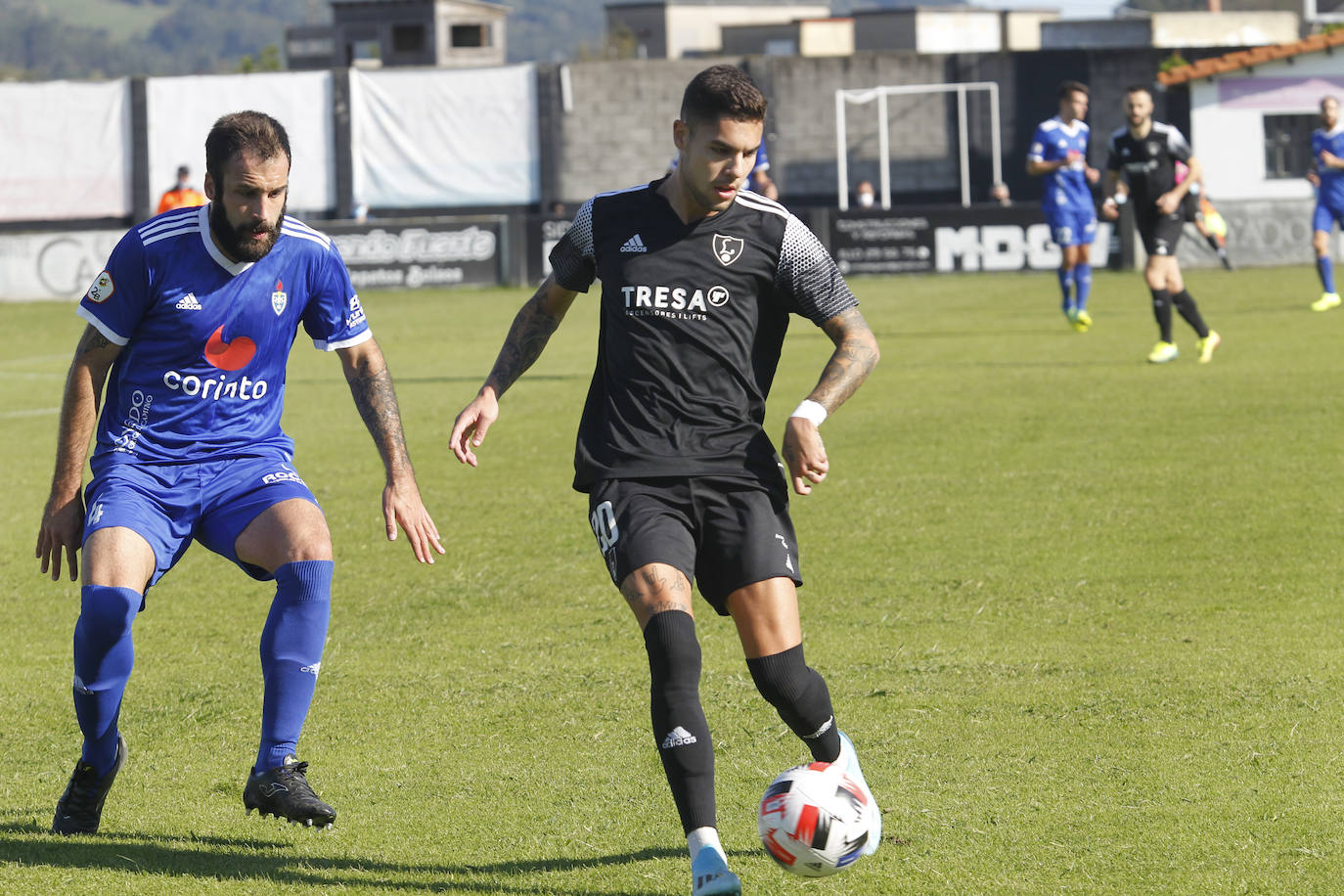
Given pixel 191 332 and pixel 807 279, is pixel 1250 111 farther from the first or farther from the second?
pixel 191 332

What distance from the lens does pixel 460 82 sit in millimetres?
41281

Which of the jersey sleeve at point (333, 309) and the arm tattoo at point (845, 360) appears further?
the jersey sleeve at point (333, 309)

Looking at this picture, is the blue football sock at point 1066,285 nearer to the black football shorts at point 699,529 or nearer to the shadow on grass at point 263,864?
the black football shorts at point 699,529

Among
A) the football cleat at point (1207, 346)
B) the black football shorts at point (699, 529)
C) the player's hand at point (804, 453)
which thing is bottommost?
the black football shorts at point (699, 529)

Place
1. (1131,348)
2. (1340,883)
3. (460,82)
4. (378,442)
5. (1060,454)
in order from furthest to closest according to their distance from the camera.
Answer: (460,82) → (1131,348) → (1060,454) → (378,442) → (1340,883)

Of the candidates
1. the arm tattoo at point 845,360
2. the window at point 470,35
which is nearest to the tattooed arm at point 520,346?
the arm tattoo at point 845,360

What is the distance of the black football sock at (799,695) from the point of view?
4.20 m

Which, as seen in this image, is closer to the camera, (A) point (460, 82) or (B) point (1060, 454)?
(B) point (1060, 454)

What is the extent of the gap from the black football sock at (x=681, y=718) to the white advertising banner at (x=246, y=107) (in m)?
38.6

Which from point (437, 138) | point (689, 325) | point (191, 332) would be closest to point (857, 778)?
point (689, 325)

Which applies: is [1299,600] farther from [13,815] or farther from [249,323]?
[13,815]

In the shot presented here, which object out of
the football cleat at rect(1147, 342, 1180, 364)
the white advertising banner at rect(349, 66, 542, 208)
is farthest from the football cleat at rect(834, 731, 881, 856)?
the white advertising banner at rect(349, 66, 542, 208)

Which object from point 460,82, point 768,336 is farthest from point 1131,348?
point 460,82

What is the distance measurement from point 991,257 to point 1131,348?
13455 mm
